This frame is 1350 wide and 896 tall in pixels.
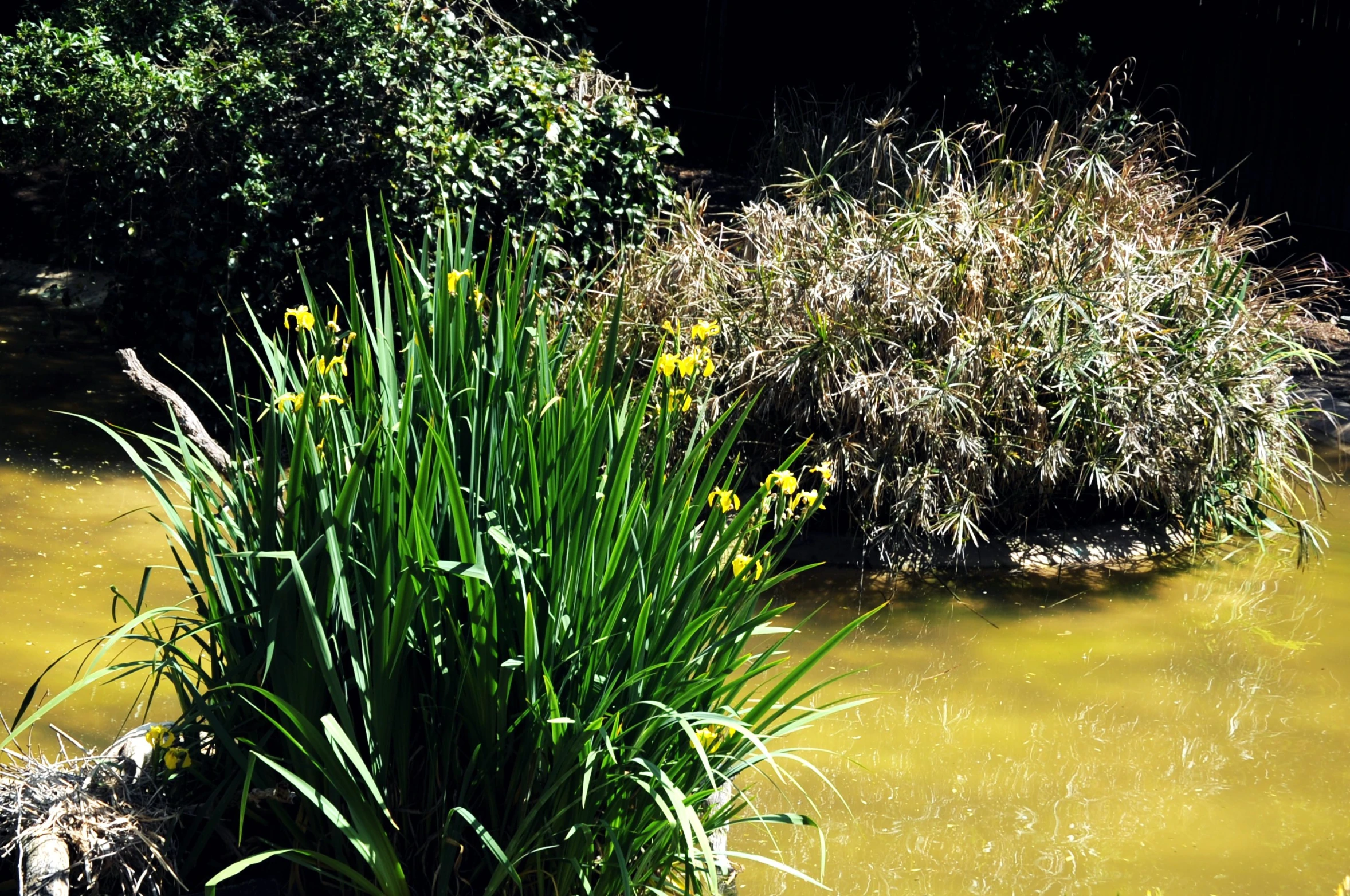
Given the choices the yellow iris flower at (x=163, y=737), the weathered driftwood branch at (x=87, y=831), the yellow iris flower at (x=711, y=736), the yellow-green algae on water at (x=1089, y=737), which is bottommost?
the yellow-green algae on water at (x=1089, y=737)

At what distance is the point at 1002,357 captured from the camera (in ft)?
19.1

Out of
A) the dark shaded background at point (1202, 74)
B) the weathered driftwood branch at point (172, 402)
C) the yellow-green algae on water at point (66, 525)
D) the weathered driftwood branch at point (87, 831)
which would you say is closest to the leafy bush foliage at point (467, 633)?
the weathered driftwood branch at point (87, 831)

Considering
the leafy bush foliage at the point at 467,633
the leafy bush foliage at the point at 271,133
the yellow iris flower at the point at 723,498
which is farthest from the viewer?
the leafy bush foliage at the point at 271,133

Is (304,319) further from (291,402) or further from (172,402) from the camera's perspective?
(172,402)

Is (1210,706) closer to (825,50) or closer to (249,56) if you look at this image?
(249,56)

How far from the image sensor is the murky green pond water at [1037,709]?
3646 mm

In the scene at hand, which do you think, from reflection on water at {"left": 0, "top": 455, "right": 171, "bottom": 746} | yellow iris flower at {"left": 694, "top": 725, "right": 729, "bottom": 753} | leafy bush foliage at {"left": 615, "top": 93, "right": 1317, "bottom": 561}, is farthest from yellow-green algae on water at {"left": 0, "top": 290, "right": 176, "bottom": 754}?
leafy bush foliage at {"left": 615, "top": 93, "right": 1317, "bottom": 561}

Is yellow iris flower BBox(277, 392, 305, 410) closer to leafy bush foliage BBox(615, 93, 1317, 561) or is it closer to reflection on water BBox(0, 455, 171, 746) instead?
reflection on water BBox(0, 455, 171, 746)

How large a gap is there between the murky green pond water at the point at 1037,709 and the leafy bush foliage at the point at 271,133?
1268 mm

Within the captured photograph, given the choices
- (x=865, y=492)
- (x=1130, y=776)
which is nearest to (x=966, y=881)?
(x=1130, y=776)

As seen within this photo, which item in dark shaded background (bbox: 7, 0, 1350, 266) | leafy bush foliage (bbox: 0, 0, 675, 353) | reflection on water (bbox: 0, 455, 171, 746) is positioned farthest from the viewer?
dark shaded background (bbox: 7, 0, 1350, 266)

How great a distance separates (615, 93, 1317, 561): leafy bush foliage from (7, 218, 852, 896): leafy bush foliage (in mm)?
2954

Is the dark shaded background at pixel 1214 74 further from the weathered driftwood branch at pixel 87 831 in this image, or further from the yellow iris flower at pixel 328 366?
the weathered driftwood branch at pixel 87 831

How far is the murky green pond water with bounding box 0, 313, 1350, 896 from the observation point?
12.0 feet
